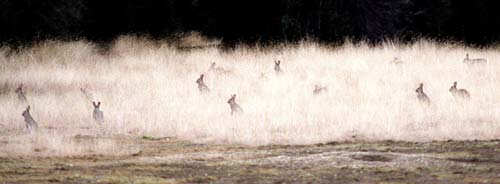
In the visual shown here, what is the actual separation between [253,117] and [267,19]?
17.0 m

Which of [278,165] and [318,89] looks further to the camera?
[318,89]

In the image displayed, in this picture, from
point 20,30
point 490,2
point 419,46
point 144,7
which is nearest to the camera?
point 419,46

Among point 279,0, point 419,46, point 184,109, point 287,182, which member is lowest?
point 287,182

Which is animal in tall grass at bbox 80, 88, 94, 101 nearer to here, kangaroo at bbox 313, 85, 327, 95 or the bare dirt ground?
kangaroo at bbox 313, 85, 327, 95

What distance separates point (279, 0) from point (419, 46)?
695cm

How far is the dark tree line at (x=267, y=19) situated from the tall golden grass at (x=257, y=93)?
1991 mm

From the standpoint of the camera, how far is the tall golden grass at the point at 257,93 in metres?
14.5

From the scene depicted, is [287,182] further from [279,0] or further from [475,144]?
[279,0]

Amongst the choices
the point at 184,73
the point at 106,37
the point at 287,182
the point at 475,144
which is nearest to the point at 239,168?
the point at 287,182

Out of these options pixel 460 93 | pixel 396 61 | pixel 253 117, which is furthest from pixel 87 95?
pixel 396 61

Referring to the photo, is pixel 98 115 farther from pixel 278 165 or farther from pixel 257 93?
pixel 278 165

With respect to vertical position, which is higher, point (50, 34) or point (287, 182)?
point (50, 34)

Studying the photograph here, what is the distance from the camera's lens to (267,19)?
32.4 meters

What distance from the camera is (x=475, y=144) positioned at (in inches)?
508
